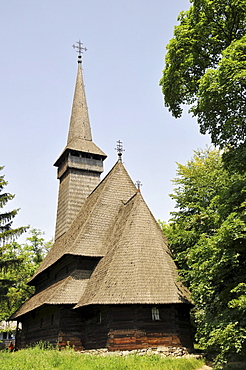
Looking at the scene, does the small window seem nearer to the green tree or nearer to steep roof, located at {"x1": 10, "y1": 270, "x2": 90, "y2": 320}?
steep roof, located at {"x1": 10, "y1": 270, "x2": 90, "y2": 320}

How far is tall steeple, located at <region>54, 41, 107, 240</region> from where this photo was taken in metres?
27.6

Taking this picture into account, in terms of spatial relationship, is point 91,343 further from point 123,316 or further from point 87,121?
point 87,121

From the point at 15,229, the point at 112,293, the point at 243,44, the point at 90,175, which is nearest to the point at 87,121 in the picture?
the point at 90,175

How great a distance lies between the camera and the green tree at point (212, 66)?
1100 cm

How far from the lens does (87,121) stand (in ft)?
109

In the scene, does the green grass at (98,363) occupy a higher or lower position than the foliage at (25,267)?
lower

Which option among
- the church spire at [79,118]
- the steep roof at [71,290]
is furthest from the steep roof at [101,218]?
the church spire at [79,118]

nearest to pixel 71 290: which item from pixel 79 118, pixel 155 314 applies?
pixel 155 314

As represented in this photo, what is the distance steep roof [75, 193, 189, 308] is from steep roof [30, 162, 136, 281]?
3.89ft

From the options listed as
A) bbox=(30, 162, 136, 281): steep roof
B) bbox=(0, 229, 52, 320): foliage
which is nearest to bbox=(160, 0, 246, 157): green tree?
bbox=(30, 162, 136, 281): steep roof

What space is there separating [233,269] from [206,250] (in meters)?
1.25

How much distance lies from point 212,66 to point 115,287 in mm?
10183

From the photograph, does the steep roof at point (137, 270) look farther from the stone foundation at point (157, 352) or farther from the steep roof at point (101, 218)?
the stone foundation at point (157, 352)

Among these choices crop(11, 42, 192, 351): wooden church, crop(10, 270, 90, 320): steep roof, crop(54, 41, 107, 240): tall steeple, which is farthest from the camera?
crop(54, 41, 107, 240): tall steeple
